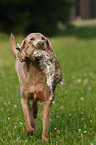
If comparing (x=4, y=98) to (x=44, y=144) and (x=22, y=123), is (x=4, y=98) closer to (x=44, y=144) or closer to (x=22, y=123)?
(x=22, y=123)

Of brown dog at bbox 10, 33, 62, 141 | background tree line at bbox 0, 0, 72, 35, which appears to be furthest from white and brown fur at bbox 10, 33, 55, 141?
background tree line at bbox 0, 0, 72, 35

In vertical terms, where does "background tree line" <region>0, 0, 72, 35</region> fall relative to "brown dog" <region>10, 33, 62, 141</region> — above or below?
above

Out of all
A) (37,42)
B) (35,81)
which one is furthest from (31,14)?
(37,42)

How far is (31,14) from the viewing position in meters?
29.3

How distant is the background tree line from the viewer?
88.4 feet

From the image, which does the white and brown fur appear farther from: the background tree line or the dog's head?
the background tree line

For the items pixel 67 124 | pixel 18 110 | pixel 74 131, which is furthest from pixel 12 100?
pixel 74 131

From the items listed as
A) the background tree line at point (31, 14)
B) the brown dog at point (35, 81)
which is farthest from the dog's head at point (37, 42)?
the background tree line at point (31, 14)

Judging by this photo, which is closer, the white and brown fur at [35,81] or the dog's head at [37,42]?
the dog's head at [37,42]

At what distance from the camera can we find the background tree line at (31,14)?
26953mm

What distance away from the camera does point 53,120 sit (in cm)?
451

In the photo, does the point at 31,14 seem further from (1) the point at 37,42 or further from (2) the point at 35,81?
(1) the point at 37,42

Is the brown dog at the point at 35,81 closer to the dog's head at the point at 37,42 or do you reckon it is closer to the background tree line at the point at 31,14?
the dog's head at the point at 37,42

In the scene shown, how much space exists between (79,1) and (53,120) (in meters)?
77.1
